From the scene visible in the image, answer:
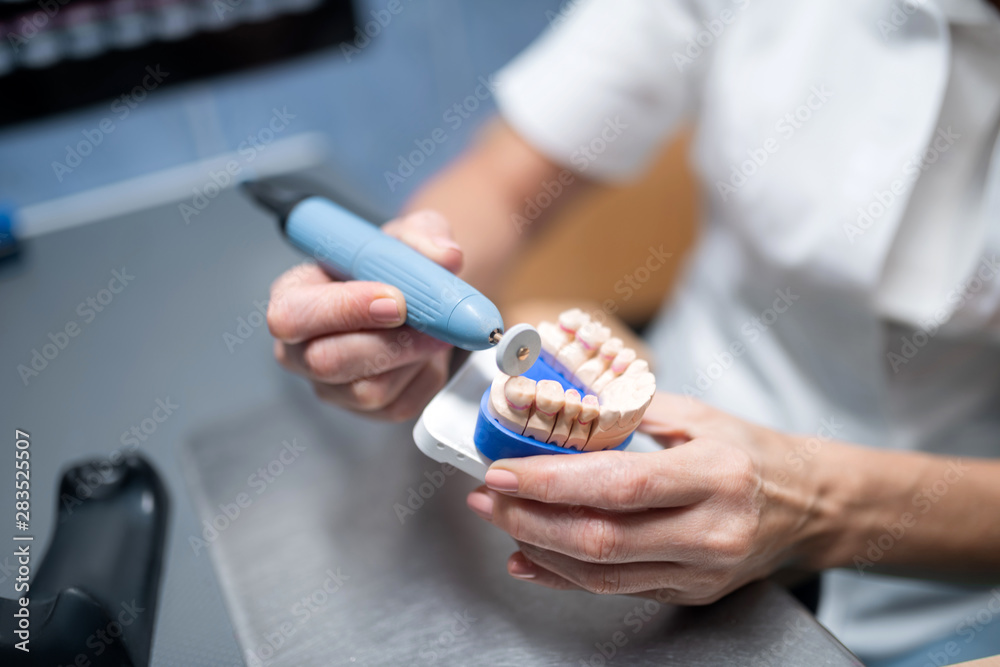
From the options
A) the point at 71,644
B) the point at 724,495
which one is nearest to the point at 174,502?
the point at 71,644

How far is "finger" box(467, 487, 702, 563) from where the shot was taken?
506mm

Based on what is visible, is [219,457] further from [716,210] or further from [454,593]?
[716,210]

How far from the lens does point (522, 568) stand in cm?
56

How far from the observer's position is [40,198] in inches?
54.6

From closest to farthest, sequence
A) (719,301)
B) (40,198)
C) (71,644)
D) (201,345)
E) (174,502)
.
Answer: (71,644) < (174,502) < (201,345) < (719,301) < (40,198)

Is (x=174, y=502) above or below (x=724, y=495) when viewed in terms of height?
below

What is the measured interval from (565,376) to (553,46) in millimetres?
619
